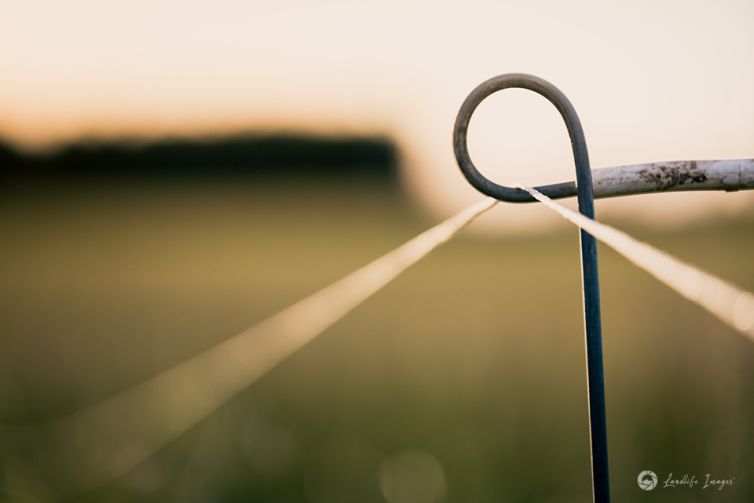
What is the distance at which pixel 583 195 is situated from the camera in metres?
0.28

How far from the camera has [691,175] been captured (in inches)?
11.4

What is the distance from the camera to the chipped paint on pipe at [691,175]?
285 mm

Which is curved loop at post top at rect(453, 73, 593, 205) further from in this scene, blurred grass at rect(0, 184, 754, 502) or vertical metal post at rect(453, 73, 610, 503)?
blurred grass at rect(0, 184, 754, 502)

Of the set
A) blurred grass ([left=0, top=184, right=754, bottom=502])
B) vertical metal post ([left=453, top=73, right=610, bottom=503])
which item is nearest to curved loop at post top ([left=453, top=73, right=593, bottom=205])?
vertical metal post ([left=453, top=73, right=610, bottom=503])

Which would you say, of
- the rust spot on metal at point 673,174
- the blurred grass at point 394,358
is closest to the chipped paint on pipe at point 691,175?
the rust spot on metal at point 673,174

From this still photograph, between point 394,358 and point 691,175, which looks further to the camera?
point 394,358

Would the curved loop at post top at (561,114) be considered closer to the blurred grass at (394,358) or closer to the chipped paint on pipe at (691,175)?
the chipped paint on pipe at (691,175)

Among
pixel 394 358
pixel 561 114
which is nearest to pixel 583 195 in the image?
pixel 561 114

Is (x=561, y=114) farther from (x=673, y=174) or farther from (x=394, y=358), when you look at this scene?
(x=394, y=358)

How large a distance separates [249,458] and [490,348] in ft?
4.74

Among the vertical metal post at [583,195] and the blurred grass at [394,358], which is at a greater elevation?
the vertical metal post at [583,195]

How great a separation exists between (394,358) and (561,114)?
10.4 feet

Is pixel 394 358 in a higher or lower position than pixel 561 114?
lower

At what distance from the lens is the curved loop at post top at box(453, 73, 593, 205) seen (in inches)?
11.2
